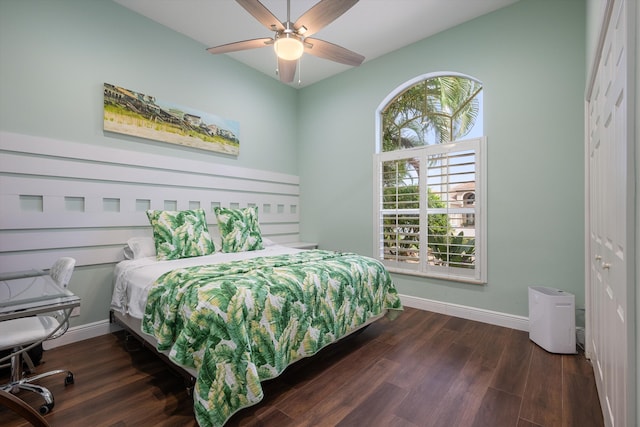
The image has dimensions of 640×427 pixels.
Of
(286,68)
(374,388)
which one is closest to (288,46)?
(286,68)

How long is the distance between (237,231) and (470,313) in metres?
2.60

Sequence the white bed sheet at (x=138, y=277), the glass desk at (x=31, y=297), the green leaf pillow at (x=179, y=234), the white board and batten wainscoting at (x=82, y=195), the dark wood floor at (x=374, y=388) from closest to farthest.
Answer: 1. the glass desk at (x=31, y=297)
2. the dark wood floor at (x=374, y=388)
3. the white bed sheet at (x=138, y=277)
4. the white board and batten wainscoting at (x=82, y=195)
5. the green leaf pillow at (x=179, y=234)

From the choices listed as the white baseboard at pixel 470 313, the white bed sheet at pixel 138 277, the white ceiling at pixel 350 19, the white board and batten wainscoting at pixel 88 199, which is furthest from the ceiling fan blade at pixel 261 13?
the white baseboard at pixel 470 313

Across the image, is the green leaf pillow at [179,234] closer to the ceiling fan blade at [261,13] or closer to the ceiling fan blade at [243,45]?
the ceiling fan blade at [243,45]

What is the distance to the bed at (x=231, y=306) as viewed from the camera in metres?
1.48

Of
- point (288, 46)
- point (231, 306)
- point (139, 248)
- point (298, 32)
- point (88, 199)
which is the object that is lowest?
point (231, 306)

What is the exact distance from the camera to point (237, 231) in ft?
10.6

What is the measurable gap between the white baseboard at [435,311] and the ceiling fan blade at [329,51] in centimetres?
264

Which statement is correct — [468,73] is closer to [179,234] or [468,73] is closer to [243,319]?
[243,319]

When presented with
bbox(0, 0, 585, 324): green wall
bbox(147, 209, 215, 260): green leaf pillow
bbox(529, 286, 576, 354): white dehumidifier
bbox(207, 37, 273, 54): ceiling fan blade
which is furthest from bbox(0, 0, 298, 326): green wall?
bbox(529, 286, 576, 354): white dehumidifier

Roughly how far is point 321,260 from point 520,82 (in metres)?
2.53

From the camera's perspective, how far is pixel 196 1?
2.77m

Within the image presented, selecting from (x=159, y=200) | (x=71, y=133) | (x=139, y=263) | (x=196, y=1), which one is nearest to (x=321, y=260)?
(x=139, y=263)

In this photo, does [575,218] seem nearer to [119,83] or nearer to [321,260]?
[321,260]
